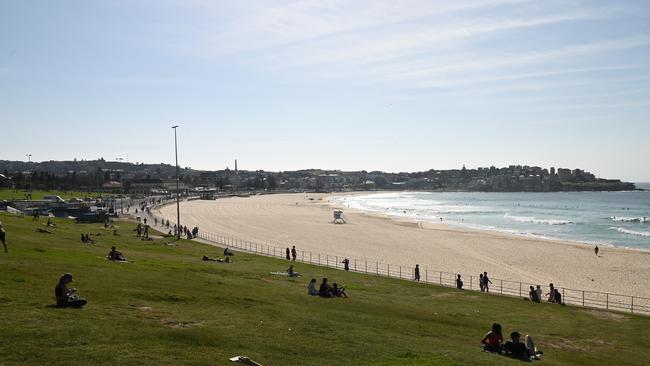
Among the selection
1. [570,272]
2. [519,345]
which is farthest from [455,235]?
[519,345]

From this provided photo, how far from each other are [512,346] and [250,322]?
653 cm

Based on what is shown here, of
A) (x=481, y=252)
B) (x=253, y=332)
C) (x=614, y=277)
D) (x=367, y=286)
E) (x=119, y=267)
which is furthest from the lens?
(x=481, y=252)

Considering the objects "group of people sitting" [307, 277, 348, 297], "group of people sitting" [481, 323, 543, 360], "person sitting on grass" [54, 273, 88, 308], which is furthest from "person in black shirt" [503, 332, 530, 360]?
"person sitting on grass" [54, 273, 88, 308]

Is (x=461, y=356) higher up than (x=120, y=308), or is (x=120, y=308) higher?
(x=120, y=308)

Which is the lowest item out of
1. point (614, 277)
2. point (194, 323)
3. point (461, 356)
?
point (614, 277)

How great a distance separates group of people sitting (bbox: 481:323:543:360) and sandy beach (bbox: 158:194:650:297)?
20574mm

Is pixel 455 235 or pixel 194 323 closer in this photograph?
pixel 194 323

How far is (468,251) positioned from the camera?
5003 cm

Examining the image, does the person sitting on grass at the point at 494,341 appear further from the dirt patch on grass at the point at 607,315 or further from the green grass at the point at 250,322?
the dirt patch on grass at the point at 607,315

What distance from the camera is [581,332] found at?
18.1 m

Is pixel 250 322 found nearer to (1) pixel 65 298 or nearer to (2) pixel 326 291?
(1) pixel 65 298

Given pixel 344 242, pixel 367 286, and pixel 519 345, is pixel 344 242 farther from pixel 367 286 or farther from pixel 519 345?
pixel 519 345

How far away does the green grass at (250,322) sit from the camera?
10914 millimetres

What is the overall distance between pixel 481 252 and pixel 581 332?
3191cm
